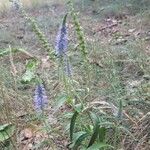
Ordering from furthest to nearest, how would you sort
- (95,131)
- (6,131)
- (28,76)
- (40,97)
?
(28,76), (6,131), (95,131), (40,97)

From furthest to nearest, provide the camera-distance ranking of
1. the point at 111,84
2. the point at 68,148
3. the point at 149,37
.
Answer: the point at 149,37, the point at 111,84, the point at 68,148

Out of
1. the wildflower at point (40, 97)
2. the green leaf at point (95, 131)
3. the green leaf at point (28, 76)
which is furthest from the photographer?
the green leaf at point (28, 76)

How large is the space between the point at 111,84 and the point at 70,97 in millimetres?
988

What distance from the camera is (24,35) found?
284 inches

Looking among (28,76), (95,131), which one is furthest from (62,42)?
(28,76)

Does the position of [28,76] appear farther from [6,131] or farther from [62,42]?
[62,42]

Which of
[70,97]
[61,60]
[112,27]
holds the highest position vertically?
[61,60]

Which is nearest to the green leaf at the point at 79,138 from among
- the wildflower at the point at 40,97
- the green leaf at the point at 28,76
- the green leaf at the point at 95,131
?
the green leaf at the point at 95,131

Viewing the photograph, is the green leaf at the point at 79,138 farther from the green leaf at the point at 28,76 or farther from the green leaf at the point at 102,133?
the green leaf at the point at 28,76

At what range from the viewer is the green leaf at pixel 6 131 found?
3840 millimetres

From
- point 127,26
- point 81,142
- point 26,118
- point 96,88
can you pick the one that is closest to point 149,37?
point 127,26

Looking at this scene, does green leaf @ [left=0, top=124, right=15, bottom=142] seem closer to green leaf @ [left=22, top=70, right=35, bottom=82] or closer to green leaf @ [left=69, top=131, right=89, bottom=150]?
green leaf @ [left=69, top=131, right=89, bottom=150]

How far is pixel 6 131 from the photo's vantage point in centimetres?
384

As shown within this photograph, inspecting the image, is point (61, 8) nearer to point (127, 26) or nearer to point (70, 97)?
point (127, 26)
